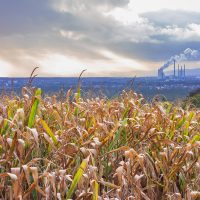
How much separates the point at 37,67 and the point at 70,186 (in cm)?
161

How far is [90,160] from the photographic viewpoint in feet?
15.9

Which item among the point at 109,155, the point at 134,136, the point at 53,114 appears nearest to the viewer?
the point at 109,155

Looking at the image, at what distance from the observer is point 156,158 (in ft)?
16.9

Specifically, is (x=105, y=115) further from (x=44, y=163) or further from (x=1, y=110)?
(x=44, y=163)

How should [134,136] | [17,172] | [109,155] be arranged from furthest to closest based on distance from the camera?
[134,136]
[109,155]
[17,172]

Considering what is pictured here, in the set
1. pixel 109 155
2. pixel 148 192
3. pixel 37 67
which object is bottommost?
pixel 148 192

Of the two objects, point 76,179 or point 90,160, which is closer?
point 76,179

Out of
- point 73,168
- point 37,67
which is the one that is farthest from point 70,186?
point 37,67

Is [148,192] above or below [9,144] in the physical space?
below

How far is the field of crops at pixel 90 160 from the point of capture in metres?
4.22

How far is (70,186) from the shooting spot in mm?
4414

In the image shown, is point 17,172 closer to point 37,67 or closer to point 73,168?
point 73,168

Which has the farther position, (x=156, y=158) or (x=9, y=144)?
(x=156, y=158)

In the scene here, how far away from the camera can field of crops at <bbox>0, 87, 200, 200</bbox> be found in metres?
4.22
